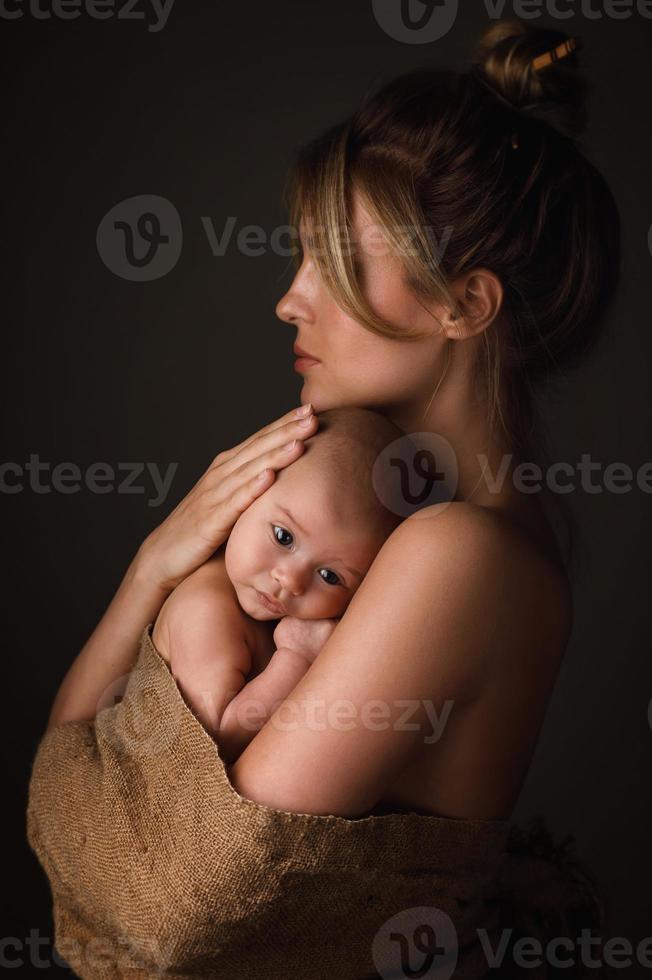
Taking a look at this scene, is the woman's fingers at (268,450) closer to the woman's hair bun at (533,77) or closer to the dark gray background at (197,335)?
the woman's hair bun at (533,77)

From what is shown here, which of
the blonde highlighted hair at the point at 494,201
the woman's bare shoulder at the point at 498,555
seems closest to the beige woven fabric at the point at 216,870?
the woman's bare shoulder at the point at 498,555

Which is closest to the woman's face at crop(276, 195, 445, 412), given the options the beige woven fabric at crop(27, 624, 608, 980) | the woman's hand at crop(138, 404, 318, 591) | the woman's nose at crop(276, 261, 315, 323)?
the woman's nose at crop(276, 261, 315, 323)

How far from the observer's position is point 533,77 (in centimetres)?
170

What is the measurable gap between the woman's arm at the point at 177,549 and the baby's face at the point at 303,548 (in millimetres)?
52

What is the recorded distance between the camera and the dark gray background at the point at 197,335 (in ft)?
9.17

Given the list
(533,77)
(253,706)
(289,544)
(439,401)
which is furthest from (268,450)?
(533,77)

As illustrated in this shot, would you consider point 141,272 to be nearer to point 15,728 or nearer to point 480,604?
point 15,728

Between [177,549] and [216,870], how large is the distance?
0.56m

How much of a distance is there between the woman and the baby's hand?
151mm

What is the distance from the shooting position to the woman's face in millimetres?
1584

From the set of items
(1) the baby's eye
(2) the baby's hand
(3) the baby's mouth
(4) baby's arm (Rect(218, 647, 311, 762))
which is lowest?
(4) baby's arm (Rect(218, 647, 311, 762))

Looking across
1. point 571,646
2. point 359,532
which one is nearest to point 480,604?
point 359,532

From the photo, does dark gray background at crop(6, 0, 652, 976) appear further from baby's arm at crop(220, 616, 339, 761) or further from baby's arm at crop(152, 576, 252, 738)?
baby's arm at crop(220, 616, 339, 761)

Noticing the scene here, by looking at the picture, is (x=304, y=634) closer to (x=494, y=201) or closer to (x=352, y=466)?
(x=352, y=466)
